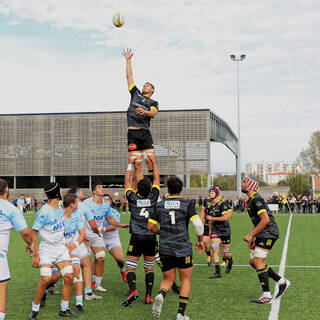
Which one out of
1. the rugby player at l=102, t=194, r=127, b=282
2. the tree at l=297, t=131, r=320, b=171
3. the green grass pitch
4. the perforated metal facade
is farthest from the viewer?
the tree at l=297, t=131, r=320, b=171

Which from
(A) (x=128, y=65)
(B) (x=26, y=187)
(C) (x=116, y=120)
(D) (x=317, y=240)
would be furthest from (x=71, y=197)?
(B) (x=26, y=187)

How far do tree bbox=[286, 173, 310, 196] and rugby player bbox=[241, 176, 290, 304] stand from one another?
84.5 meters

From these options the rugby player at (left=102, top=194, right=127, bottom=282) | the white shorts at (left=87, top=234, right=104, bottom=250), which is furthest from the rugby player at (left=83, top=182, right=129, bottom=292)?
the rugby player at (left=102, top=194, right=127, bottom=282)

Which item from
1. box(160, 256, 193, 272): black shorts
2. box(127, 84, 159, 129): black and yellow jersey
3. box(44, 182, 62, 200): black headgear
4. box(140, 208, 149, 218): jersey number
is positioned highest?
box(127, 84, 159, 129): black and yellow jersey

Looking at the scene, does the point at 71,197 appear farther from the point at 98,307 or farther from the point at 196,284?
the point at 196,284

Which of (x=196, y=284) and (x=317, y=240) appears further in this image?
(x=317, y=240)

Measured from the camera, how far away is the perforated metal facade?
2603 inches

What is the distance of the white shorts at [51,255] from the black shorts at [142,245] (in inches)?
58.6

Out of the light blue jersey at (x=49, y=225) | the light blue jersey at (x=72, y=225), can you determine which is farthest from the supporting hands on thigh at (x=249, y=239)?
the light blue jersey at (x=49, y=225)

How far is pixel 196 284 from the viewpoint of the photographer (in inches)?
357

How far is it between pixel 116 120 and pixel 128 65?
194ft

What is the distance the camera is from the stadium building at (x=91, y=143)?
6600 centimetres

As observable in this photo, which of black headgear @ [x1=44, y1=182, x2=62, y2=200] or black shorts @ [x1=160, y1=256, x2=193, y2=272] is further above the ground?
black headgear @ [x1=44, y1=182, x2=62, y2=200]

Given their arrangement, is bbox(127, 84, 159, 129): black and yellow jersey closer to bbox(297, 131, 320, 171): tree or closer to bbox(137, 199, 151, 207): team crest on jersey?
bbox(137, 199, 151, 207): team crest on jersey
